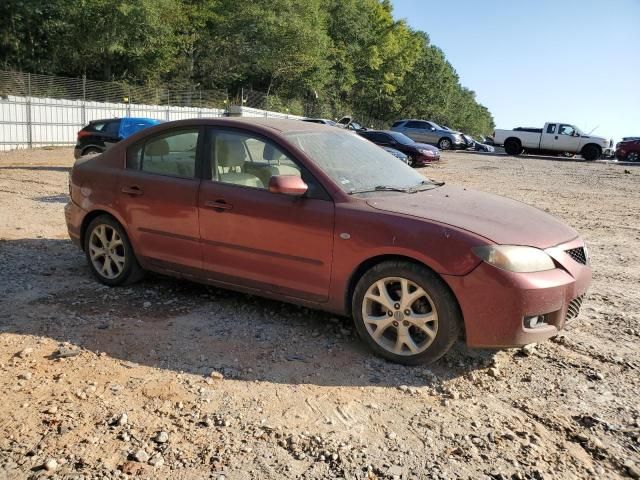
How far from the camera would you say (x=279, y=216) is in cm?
422

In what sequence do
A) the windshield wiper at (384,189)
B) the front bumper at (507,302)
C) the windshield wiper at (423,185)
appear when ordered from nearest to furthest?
the front bumper at (507,302) → the windshield wiper at (384,189) → the windshield wiper at (423,185)

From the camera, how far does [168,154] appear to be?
4980 millimetres

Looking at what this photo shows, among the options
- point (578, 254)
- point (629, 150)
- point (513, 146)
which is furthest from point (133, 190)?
point (629, 150)

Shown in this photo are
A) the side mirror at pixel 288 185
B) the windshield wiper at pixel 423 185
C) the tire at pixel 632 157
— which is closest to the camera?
the side mirror at pixel 288 185

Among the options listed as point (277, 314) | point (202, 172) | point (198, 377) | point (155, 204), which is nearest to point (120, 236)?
point (155, 204)

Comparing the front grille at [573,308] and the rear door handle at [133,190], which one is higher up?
the rear door handle at [133,190]

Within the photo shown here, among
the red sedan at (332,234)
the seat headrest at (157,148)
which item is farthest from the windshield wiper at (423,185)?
the seat headrest at (157,148)

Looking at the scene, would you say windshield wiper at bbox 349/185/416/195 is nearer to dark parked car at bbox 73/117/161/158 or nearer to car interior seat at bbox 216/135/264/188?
car interior seat at bbox 216/135/264/188

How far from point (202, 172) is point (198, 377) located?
1.80 metres

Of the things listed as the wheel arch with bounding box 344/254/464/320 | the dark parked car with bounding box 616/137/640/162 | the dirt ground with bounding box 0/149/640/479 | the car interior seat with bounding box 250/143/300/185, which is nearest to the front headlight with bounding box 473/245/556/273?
the wheel arch with bounding box 344/254/464/320

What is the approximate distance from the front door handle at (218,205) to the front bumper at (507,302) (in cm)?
182

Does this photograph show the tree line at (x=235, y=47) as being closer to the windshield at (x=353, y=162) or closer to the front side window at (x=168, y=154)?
the front side window at (x=168, y=154)

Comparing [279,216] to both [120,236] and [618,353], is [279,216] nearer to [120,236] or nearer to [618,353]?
[120,236]

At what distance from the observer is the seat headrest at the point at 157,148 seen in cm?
501
